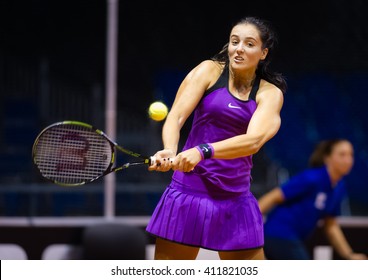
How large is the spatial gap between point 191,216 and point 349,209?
283 cm

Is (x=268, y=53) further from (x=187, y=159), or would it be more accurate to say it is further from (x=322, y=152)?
(x=322, y=152)

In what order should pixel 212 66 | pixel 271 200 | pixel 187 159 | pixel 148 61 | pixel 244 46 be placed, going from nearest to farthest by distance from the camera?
1. pixel 187 159
2. pixel 244 46
3. pixel 212 66
4. pixel 271 200
5. pixel 148 61

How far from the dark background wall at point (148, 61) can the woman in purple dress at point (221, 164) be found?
219 cm

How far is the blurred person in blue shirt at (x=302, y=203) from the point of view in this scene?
380cm

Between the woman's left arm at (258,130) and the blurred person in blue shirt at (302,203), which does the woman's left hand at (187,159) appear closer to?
the woman's left arm at (258,130)

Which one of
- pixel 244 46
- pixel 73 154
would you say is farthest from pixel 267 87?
pixel 73 154

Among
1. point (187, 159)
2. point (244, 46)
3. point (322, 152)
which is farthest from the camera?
point (322, 152)

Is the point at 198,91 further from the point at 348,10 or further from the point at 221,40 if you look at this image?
the point at 348,10

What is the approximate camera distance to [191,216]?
8.63 ft

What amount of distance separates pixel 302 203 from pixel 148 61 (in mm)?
1658

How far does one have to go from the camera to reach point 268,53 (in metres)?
2.74

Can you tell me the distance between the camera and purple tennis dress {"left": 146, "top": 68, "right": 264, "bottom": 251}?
2627 mm

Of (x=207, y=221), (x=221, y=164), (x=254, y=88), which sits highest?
(x=254, y=88)
